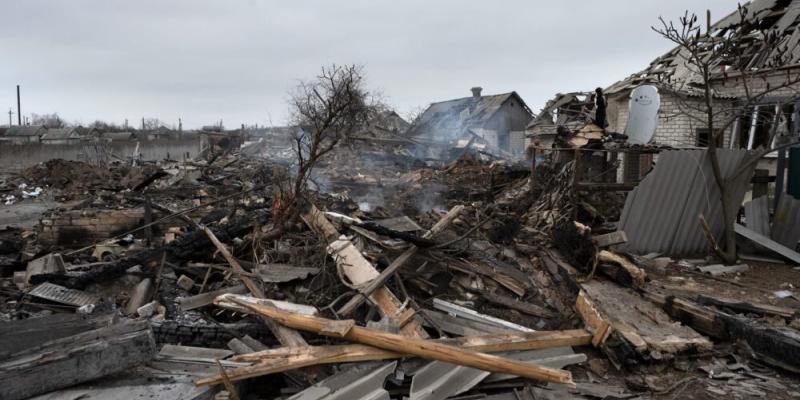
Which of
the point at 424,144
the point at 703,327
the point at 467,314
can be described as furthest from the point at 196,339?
the point at 424,144

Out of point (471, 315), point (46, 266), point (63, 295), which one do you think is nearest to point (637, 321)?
point (471, 315)

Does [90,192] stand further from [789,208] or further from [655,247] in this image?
[789,208]

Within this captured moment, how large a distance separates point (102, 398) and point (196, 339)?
120 cm

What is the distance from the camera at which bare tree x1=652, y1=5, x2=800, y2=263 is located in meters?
6.31

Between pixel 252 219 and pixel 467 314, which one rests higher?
pixel 252 219

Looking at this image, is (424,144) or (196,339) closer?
(196,339)

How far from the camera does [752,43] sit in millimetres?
12078

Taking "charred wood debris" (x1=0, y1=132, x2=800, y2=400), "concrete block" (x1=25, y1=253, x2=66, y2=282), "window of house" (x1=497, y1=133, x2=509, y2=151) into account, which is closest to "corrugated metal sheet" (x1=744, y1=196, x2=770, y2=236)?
"charred wood debris" (x1=0, y1=132, x2=800, y2=400)

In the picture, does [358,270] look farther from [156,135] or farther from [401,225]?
[156,135]

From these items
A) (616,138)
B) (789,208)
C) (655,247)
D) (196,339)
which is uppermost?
(616,138)

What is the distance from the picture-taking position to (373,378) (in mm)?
3361

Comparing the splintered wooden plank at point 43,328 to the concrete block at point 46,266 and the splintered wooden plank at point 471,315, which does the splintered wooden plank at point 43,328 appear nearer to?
the concrete block at point 46,266

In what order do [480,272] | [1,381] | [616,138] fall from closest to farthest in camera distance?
[1,381]
[480,272]
[616,138]

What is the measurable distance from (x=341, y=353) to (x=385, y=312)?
1.19 metres
